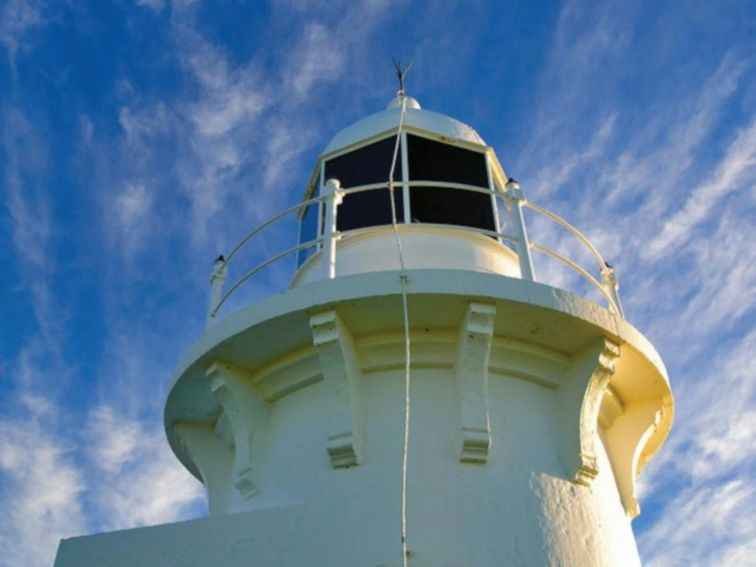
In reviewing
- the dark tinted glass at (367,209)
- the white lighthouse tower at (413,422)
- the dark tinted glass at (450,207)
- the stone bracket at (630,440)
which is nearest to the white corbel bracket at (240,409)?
the white lighthouse tower at (413,422)

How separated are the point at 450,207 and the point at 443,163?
0.84 m

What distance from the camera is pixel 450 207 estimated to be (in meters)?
7.50

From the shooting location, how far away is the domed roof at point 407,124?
27.6 ft

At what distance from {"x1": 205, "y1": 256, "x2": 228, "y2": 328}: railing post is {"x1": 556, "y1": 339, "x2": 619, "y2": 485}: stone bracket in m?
3.03

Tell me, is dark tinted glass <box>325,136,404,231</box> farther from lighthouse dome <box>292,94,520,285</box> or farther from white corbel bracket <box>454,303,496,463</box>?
white corbel bracket <box>454,303,496,463</box>

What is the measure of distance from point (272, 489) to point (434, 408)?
1.34 m

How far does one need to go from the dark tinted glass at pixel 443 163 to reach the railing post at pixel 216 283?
6.80 feet

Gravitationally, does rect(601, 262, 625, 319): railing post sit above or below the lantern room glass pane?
below

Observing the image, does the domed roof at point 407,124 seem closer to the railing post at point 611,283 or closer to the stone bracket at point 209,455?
the railing post at point 611,283

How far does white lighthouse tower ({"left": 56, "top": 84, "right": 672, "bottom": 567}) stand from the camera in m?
5.01

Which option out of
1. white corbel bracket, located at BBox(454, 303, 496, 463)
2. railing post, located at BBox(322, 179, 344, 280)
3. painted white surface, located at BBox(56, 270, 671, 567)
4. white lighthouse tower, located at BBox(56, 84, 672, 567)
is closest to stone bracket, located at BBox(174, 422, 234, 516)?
white lighthouse tower, located at BBox(56, 84, 672, 567)

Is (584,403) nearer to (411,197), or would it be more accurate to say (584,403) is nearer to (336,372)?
(336,372)

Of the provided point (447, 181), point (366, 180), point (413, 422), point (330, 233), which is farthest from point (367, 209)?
point (413, 422)

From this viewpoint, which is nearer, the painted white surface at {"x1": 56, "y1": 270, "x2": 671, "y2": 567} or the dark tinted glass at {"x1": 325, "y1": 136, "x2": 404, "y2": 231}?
the painted white surface at {"x1": 56, "y1": 270, "x2": 671, "y2": 567}
